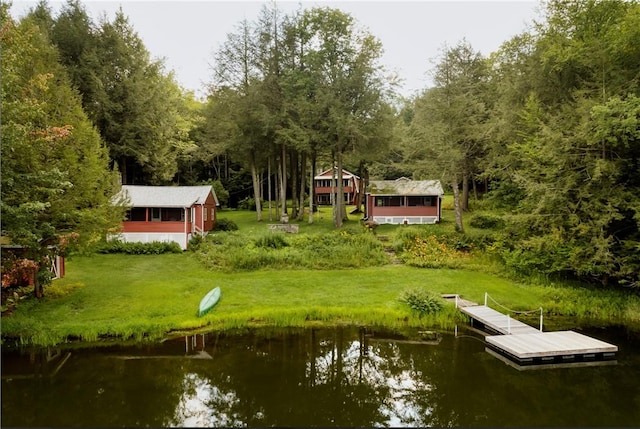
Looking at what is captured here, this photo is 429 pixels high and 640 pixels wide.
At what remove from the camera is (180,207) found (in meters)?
24.6

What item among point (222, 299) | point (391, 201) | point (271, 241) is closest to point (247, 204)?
point (391, 201)

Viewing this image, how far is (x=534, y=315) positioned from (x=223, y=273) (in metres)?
13.1

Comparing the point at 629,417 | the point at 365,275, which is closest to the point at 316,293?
the point at 365,275

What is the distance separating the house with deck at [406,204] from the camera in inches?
1293

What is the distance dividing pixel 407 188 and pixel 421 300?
18.8m

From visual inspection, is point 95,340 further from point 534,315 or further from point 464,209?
point 464,209

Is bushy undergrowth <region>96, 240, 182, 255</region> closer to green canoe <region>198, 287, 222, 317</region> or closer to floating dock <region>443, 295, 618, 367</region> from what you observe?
green canoe <region>198, 287, 222, 317</region>

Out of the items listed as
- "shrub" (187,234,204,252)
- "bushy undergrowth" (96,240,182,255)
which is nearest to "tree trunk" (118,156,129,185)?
"bushy undergrowth" (96,240,182,255)

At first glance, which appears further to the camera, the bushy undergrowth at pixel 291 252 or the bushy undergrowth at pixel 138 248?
the bushy undergrowth at pixel 138 248

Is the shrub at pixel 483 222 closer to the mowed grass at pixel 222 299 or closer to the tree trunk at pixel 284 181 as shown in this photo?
the mowed grass at pixel 222 299

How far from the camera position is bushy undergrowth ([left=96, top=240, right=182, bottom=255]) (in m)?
23.1

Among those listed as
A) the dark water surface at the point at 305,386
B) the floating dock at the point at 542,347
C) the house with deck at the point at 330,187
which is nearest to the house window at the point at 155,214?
the dark water surface at the point at 305,386

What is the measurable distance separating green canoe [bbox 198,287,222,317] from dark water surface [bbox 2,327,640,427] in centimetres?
138

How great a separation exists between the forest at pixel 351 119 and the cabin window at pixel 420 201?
328cm
